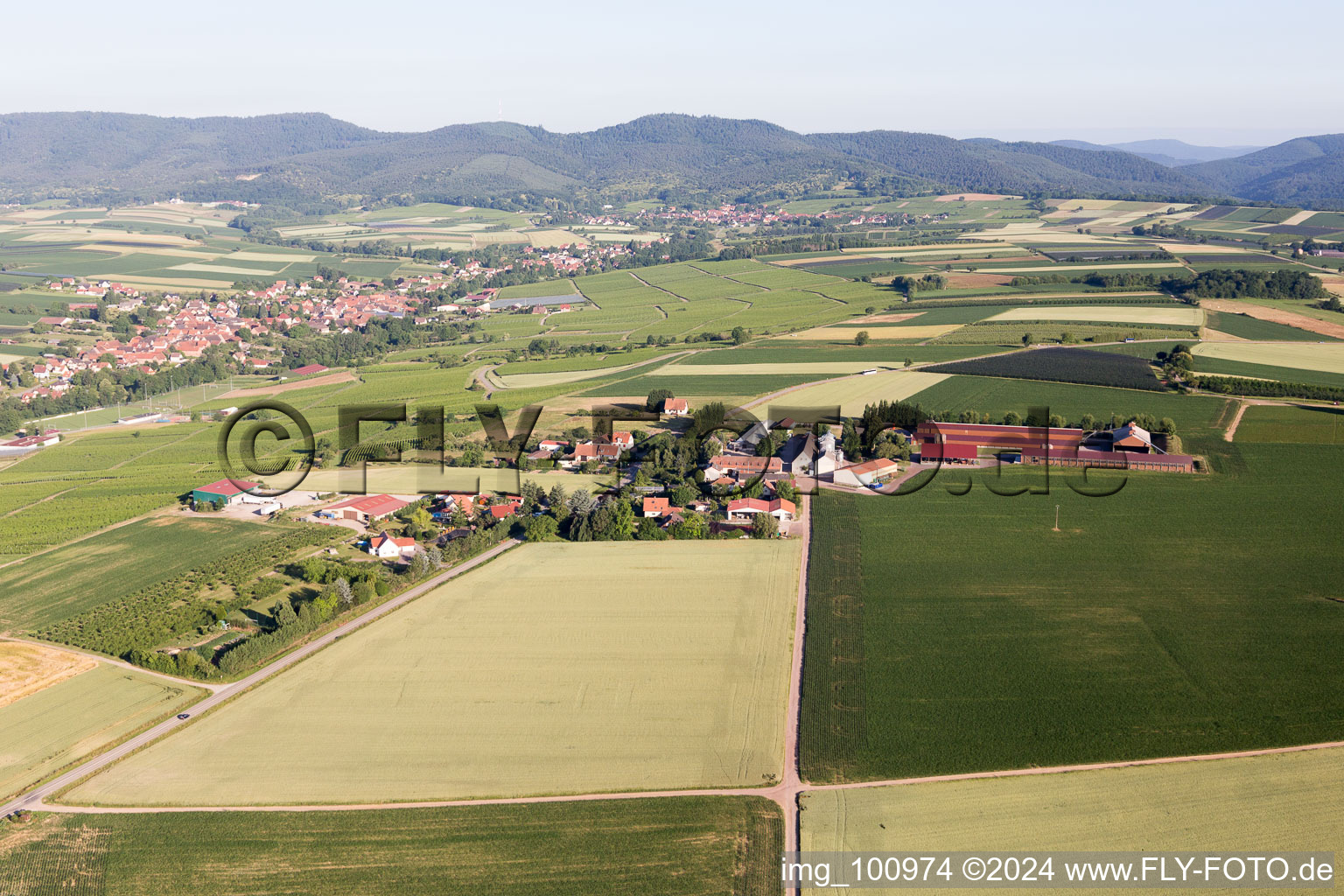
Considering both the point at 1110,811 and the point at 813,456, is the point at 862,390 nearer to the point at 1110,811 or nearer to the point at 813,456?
the point at 813,456

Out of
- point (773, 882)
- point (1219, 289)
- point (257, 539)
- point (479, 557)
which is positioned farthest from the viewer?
point (1219, 289)

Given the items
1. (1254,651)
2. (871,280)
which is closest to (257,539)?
(1254,651)

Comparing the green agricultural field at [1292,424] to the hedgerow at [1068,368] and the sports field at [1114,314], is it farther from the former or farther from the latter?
the sports field at [1114,314]

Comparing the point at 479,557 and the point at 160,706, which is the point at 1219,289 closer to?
the point at 479,557

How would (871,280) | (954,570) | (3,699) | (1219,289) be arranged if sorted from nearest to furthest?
(3,699) → (954,570) → (1219,289) → (871,280)

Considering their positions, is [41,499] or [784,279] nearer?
[41,499]

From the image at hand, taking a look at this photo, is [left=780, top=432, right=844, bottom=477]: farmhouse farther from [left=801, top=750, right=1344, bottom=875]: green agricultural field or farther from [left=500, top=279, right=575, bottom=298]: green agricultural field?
[left=500, top=279, right=575, bottom=298]: green agricultural field

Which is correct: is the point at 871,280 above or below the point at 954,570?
above

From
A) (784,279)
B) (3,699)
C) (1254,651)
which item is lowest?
(3,699)

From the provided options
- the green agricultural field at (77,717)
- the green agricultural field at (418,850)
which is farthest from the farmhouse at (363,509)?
the green agricultural field at (418,850)
